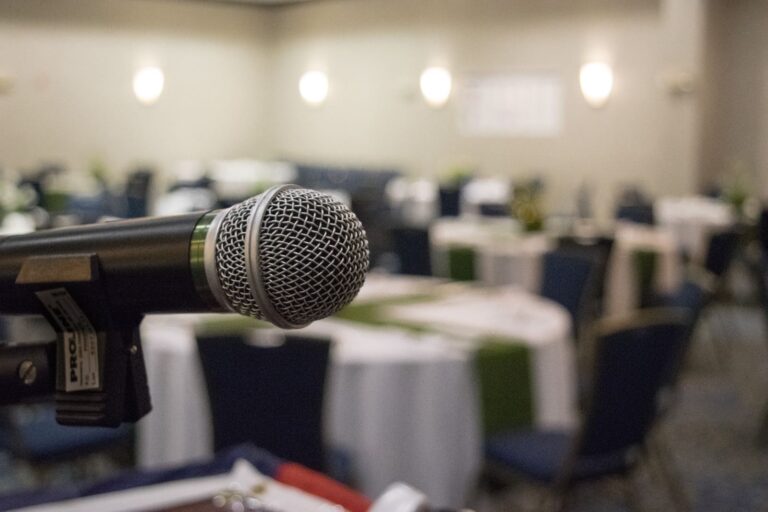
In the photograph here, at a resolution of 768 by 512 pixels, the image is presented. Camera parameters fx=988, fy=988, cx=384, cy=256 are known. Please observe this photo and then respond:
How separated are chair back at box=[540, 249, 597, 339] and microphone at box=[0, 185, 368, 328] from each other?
4208 mm

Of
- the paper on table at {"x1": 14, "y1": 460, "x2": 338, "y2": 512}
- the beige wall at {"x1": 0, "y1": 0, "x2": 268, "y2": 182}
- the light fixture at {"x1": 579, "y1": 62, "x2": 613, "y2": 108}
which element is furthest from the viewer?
the beige wall at {"x1": 0, "y1": 0, "x2": 268, "y2": 182}

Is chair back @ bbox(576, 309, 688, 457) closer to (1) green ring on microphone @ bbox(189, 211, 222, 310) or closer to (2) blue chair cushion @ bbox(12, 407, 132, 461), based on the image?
(2) blue chair cushion @ bbox(12, 407, 132, 461)

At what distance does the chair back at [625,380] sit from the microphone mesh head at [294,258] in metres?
2.33

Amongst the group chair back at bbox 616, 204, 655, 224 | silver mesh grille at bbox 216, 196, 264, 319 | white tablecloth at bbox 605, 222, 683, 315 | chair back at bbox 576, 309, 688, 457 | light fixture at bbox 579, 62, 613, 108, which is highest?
light fixture at bbox 579, 62, 613, 108

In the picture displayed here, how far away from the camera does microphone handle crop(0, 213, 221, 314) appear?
867mm

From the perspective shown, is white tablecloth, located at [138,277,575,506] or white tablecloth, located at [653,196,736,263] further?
white tablecloth, located at [653,196,736,263]

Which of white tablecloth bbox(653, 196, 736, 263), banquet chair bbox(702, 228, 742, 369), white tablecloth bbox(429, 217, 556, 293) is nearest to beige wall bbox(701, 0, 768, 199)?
white tablecloth bbox(653, 196, 736, 263)

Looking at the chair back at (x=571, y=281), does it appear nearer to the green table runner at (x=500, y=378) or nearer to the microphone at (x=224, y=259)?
the green table runner at (x=500, y=378)

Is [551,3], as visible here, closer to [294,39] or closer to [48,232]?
[294,39]

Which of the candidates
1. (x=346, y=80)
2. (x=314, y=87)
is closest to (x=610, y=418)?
(x=346, y=80)

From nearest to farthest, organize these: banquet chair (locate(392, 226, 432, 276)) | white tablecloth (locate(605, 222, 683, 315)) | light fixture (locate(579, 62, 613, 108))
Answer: banquet chair (locate(392, 226, 432, 276)) → white tablecloth (locate(605, 222, 683, 315)) → light fixture (locate(579, 62, 613, 108))

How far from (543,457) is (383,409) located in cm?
56

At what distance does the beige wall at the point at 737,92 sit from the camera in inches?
454

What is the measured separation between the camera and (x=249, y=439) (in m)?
3.09
